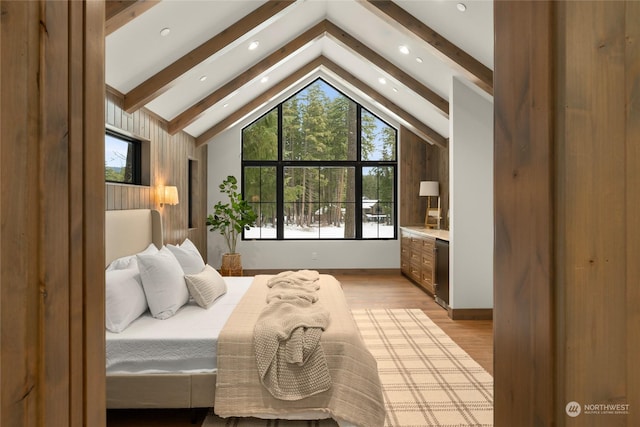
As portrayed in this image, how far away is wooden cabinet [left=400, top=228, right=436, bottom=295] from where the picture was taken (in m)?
5.97

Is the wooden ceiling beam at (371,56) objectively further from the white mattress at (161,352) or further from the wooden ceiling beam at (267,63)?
the white mattress at (161,352)

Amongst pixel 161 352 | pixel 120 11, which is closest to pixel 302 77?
pixel 120 11

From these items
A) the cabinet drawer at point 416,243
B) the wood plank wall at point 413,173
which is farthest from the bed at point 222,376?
the wood plank wall at point 413,173

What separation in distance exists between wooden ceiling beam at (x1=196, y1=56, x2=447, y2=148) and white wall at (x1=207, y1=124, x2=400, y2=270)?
773 mm

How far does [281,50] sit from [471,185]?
2759mm

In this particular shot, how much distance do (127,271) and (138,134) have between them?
6.69ft

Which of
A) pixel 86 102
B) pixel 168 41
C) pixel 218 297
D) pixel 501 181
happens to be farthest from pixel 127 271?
pixel 501 181

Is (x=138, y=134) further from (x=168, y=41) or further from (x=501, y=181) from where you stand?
(x=501, y=181)

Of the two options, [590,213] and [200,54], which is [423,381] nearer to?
[590,213]

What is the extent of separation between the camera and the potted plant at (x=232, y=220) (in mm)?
7121

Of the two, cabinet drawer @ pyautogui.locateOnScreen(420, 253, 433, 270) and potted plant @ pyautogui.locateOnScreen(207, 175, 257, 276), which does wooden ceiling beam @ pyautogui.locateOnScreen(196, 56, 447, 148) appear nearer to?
potted plant @ pyautogui.locateOnScreen(207, 175, 257, 276)

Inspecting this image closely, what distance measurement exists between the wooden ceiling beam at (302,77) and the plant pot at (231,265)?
1.87 metres

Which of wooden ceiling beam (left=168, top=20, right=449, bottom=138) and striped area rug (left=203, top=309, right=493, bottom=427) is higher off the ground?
wooden ceiling beam (left=168, top=20, right=449, bottom=138)

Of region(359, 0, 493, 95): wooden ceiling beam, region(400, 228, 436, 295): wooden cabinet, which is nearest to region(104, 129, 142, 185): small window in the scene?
region(359, 0, 493, 95): wooden ceiling beam
